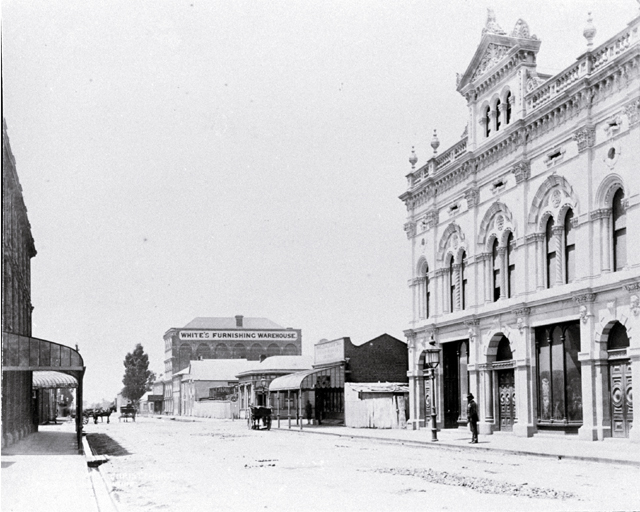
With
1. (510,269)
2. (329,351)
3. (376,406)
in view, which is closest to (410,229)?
(376,406)

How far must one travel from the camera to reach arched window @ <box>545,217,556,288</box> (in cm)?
2927

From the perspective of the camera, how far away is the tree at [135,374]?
126812 millimetres

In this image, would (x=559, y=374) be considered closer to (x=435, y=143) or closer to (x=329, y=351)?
(x=435, y=143)

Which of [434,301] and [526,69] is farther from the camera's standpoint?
[434,301]

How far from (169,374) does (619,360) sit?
96669 mm

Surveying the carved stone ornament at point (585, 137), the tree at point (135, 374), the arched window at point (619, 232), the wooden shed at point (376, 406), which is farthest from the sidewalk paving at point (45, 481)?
the tree at point (135, 374)

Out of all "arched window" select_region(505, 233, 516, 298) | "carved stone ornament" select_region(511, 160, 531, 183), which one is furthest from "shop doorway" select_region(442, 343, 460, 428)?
"carved stone ornament" select_region(511, 160, 531, 183)

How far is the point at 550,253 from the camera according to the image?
1165 inches

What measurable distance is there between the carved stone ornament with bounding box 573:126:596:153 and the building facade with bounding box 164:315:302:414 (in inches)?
3573

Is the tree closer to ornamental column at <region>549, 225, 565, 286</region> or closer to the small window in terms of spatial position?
the small window

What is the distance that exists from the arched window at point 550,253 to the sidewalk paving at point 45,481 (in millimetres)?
15807

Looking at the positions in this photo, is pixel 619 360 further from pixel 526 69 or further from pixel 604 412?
pixel 526 69

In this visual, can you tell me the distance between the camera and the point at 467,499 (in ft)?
41.4

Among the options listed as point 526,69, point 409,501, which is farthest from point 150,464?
point 526,69
